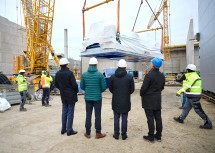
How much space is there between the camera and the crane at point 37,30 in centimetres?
1505

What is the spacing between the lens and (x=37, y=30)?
1534 centimetres

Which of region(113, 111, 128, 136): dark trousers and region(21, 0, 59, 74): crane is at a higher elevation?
region(21, 0, 59, 74): crane

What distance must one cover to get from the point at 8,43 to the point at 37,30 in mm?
11592

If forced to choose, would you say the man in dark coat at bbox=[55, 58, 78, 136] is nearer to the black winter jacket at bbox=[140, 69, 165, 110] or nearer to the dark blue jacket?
the dark blue jacket

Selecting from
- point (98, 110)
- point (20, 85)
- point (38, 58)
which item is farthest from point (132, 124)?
point (38, 58)

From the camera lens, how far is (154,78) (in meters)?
3.34

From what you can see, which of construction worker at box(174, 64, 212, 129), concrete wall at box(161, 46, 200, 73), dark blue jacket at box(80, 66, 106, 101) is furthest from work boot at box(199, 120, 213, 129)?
concrete wall at box(161, 46, 200, 73)

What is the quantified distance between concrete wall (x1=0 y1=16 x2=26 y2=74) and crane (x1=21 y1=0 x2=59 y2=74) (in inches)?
330

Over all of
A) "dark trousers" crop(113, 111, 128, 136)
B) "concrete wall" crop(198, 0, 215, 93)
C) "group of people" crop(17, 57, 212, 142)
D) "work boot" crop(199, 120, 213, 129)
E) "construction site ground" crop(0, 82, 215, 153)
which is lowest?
"construction site ground" crop(0, 82, 215, 153)

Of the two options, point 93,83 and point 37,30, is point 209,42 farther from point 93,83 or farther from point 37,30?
point 37,30

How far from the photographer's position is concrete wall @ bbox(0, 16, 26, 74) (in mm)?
22734

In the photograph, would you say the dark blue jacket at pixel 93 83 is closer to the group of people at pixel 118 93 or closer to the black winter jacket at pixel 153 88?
Answer: the group of people at pixel 118 93

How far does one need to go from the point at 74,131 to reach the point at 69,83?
1141mm

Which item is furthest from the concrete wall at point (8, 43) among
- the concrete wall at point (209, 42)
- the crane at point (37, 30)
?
the concrete wall at point (209, 42)
